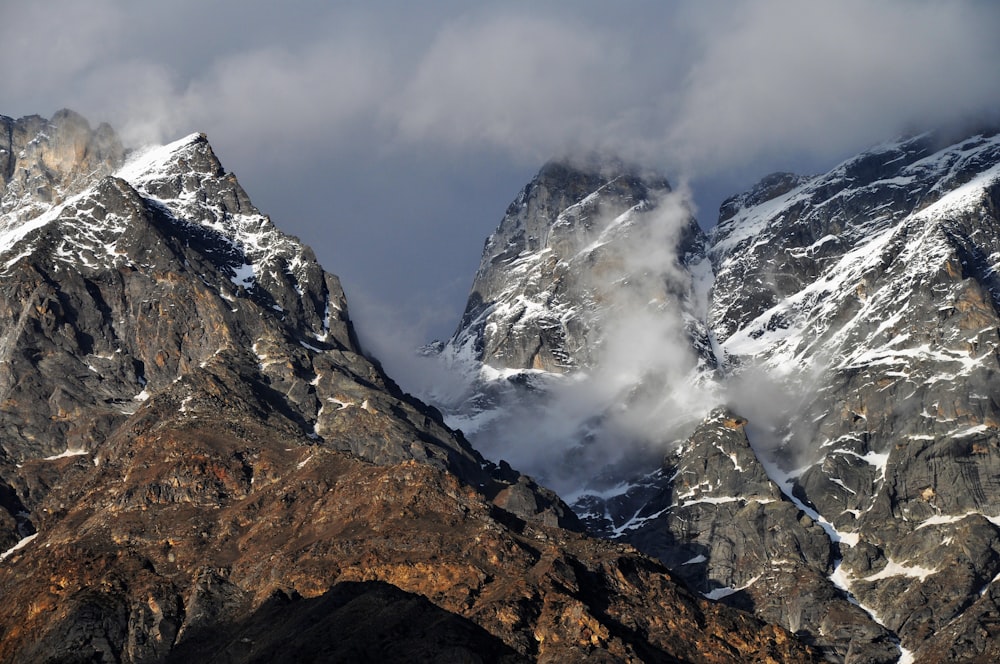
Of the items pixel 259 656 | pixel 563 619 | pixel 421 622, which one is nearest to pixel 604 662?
pixel 563 619

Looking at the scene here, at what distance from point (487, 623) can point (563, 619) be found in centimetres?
965

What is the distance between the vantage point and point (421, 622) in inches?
7603

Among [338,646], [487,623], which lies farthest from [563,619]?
[338,646]

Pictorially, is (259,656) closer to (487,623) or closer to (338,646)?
(338,646)

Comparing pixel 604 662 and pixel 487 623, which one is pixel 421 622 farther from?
pixel 604 662

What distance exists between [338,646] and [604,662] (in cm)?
3208

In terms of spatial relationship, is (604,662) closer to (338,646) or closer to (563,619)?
(563,619)

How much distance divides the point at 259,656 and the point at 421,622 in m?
20.0

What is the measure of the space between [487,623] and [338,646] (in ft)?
68.5

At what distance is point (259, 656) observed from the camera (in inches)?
7525

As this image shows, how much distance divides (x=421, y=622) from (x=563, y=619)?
1872cm

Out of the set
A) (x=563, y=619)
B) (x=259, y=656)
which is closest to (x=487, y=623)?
(x=563, y=619)

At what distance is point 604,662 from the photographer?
624 ft

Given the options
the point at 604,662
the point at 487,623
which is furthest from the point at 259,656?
the point at 604,662
